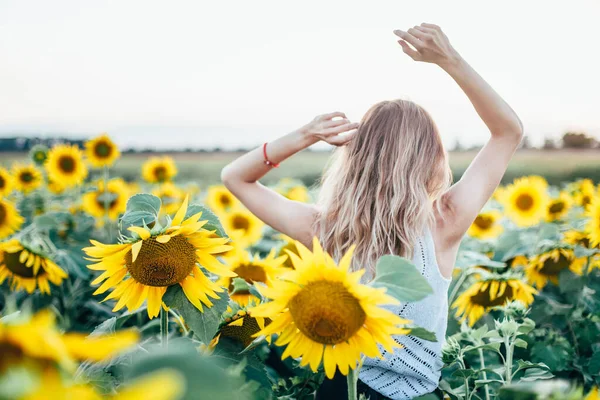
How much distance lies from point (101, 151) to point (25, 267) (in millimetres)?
2133

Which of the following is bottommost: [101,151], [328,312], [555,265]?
[555,265]

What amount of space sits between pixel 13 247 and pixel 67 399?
2.26m

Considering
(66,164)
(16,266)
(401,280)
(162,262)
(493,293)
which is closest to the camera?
(401,280)

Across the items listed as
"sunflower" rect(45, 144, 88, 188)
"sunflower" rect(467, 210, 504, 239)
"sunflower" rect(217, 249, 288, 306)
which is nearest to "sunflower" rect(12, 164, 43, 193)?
"sunflower" rect(45, 144, 88, 188)

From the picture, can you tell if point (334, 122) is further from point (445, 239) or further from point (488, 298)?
point (488, 298)

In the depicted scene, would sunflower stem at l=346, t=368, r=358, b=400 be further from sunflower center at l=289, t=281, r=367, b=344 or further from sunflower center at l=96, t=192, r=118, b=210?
sunflower center at l=96, t=192, r=118, b=210

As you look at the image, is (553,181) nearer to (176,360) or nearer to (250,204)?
(250,204)

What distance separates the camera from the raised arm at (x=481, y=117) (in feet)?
5.22

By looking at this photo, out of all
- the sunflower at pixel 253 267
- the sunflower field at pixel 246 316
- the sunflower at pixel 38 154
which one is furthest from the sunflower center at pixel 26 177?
the sunflower at pixel 253 267

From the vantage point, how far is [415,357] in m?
1.61

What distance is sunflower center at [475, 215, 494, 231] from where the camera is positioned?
4207 mm

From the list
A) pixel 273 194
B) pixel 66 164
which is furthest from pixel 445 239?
pixel 66 164

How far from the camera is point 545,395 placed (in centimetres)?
72

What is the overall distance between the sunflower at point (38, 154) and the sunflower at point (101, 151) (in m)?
0.77
